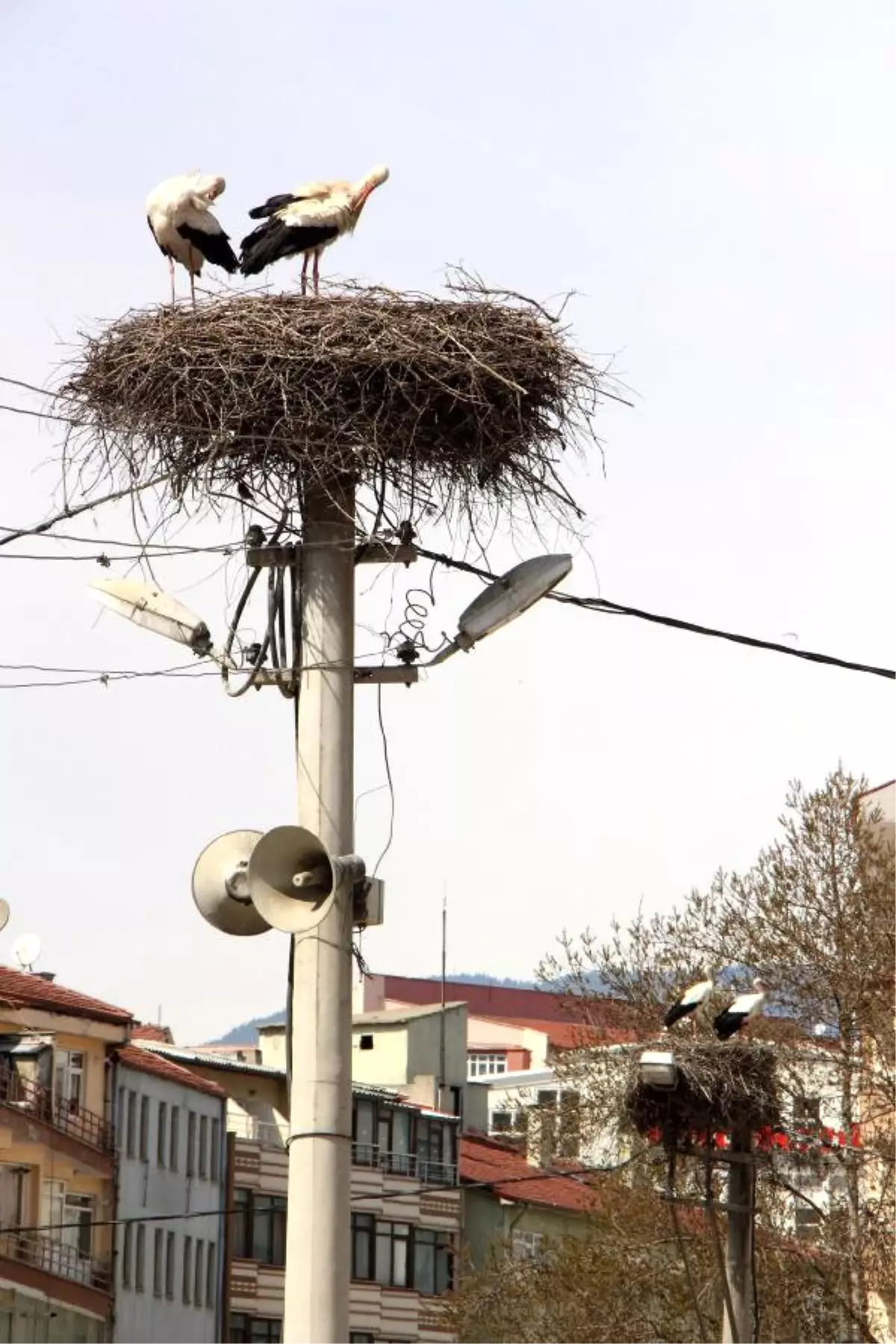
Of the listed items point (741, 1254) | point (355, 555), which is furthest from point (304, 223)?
point (741, 1254)

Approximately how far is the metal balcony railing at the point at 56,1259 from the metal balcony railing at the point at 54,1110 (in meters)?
1.73

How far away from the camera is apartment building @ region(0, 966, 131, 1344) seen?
1722 inches

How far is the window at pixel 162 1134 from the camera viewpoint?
Result: 163 feet

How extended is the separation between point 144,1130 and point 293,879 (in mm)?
37780

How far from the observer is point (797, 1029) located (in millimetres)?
30672

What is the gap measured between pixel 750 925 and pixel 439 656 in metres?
18.7

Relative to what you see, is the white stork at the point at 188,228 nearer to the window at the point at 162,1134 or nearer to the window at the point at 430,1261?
Answer: the window at the point at 162,1134

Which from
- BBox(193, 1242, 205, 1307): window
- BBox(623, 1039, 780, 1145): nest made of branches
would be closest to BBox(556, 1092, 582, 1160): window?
BBox(623, 1039, 780, 1145): nest made of branches

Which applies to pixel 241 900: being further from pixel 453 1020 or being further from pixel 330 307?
pixel 453 1020

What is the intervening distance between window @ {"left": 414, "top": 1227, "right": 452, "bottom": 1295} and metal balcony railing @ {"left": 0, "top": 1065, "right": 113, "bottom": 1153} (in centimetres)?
1097

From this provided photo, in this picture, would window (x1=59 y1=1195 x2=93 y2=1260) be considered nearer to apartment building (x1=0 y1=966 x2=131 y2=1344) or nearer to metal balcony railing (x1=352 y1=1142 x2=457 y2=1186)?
apartment building (x1=0 y1=966 x2=131 y2=1344)

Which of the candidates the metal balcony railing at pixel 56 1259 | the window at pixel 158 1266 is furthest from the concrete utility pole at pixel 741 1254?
the window at pixel 158 1266

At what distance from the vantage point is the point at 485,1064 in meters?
81.6

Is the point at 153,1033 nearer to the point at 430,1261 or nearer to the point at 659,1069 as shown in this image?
the point at 430,1261
